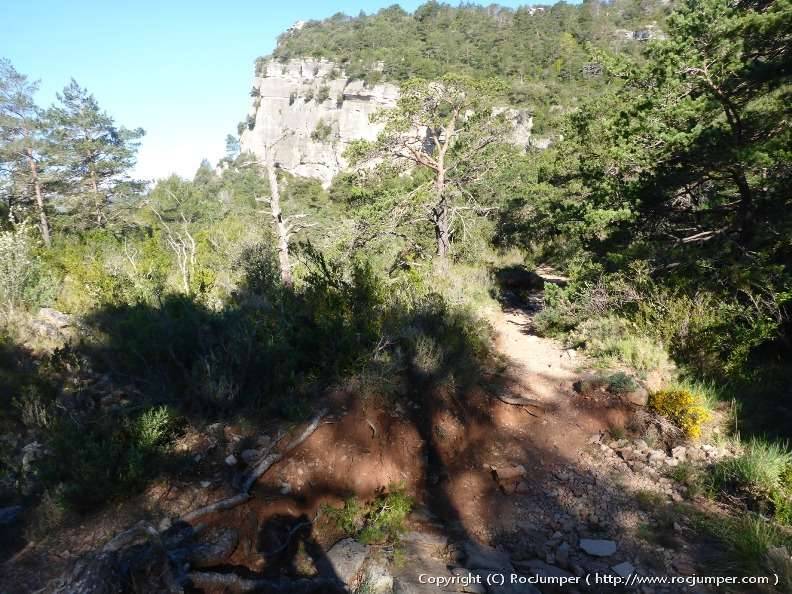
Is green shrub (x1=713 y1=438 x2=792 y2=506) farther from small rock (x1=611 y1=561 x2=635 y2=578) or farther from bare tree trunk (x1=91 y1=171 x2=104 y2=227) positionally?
bare tree trunk (x1=91 y1=171 x2=104 y2=227)

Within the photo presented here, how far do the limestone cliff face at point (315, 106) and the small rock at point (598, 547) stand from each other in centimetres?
6280

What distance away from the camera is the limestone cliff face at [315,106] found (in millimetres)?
67250

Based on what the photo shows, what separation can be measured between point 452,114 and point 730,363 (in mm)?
9439

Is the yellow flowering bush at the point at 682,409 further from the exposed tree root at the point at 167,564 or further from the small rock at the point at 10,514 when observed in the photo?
the small rock at the point at 10,514

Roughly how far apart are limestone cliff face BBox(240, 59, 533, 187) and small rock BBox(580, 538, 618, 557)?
62.8 m

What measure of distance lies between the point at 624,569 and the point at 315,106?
7977cm

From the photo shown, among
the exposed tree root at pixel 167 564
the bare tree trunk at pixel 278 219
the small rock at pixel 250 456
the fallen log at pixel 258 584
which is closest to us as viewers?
the exposed tree root at pixel 167 564

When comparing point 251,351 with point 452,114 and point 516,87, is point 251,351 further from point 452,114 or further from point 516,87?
point 516,87

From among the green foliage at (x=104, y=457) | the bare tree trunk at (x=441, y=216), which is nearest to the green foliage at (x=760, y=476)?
the green foliage at (x=104, y=457)

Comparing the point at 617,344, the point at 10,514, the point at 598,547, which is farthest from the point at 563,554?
the point at 10,514

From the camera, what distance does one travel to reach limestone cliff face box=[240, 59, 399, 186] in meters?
67.2

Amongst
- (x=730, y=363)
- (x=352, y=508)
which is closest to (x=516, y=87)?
(x=730, y=363)

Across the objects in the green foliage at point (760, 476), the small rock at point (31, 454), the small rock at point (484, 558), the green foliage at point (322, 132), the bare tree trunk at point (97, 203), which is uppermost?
the green foliage at point (322, 132)

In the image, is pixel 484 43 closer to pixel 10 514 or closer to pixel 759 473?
pixel 759 473
